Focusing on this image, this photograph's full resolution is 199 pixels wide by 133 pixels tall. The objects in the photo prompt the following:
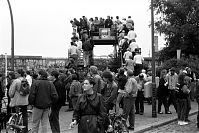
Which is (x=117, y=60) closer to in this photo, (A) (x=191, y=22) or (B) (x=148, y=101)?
(B) (x=148, y=101)

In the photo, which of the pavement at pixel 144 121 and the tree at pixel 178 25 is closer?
the pavement at pixel 144 121

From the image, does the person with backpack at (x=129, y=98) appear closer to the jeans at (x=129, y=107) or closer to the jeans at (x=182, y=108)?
the jeans at (x=129, y=107)

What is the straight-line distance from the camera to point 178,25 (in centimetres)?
3491

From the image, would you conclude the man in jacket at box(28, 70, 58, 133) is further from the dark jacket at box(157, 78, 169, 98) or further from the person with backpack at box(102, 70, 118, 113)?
the dark jacket at box(157, 78, 169, 98)

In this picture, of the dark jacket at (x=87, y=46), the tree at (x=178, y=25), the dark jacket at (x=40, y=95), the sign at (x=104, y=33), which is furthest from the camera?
the tree at (x=178, y=25)

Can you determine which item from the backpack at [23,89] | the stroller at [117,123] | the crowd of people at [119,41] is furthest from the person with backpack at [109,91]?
the crowd of people at [119,41]

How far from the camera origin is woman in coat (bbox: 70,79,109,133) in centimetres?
691

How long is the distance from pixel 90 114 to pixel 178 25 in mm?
29163

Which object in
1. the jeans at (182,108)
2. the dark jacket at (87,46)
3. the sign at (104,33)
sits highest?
the sign at (104,33)

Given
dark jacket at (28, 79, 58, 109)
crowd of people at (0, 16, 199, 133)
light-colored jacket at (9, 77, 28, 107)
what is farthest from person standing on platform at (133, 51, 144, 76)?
dark jacket at (28, 79, 58, 109)

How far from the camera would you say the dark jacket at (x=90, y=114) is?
6.90 metres

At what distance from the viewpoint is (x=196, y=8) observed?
33.8m

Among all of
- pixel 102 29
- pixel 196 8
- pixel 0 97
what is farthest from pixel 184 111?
pixel 196 8

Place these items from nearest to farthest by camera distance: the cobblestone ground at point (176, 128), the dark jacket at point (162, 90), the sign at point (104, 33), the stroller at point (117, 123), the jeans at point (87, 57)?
1. the stroller at point (117, 123)
2. the cobblestone ground at point (176, 128)
3. the dark jacket at point (162, 90)
4. the jeans at point (87, 57)
5. the sign at point (104, 33)
